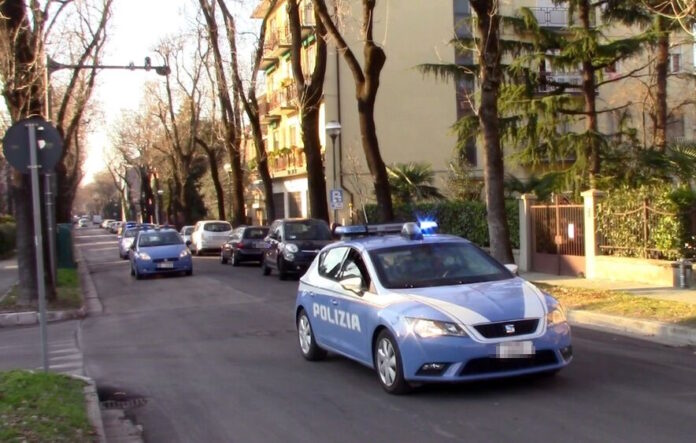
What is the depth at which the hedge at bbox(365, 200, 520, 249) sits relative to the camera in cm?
2212

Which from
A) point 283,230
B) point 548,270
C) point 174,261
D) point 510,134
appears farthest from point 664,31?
point 174,261

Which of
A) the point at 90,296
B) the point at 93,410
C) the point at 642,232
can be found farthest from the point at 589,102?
the point at 93,410

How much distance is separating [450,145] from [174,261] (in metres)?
19.3

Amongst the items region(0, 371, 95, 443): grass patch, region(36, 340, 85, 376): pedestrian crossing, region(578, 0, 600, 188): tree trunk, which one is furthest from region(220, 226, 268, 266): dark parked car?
region(0, 371, 95, 443): grass patch

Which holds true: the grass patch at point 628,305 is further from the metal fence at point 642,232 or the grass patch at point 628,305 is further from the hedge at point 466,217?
the hedge at point 466,217

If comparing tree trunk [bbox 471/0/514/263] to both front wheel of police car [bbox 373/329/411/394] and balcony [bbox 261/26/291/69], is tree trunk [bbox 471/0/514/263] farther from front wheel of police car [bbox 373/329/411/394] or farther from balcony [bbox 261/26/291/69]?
balcony [bbox 261/26/291/69]

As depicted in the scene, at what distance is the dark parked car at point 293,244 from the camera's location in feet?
73.3

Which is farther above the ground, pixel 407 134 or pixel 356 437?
pixel 407 134

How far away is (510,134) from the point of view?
81.5ft

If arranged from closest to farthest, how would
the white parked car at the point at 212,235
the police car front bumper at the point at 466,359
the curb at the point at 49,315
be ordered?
the police car front bumper at the point at 466,359 < the curb at the point at 49,315 < the white parked car at the point at 212,235

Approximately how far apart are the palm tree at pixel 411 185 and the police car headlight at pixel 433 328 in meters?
23.2

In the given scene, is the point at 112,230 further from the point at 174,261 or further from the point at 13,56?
the point at 13,56

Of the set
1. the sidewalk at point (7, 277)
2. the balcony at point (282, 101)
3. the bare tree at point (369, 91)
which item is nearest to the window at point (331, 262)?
the sidewalk at point (7, 277)

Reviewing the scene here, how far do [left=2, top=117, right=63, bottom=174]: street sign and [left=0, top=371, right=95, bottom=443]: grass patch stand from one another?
92.1 inches
